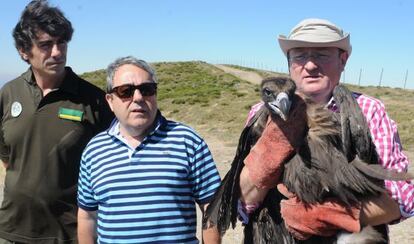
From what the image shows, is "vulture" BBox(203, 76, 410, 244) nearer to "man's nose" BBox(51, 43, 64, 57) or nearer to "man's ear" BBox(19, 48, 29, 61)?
"man's nose" BBox(51, 43, 64, 57)

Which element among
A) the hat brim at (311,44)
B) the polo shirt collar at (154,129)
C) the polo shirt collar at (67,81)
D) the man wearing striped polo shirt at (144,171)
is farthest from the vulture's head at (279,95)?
the polo shirt collar at (67,81)

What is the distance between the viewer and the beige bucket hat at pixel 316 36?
345 cm

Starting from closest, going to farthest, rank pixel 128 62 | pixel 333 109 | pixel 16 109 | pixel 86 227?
pixel 333 109 → pixel 128 62 → pixel 86 227 → pixel 16 109

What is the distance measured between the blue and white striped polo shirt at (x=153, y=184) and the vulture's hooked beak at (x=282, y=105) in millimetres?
843

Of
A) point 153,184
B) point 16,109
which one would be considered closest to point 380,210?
point 153,184

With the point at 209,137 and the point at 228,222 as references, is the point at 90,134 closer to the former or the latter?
the point at 228,222

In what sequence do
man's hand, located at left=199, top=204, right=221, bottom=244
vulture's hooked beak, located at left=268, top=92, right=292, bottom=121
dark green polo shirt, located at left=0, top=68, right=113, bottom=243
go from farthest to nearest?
dark green polo shirt, located at left=0, top=68, right=113, bottom=243 → man's hand, located at left=199, top=204, right=221, bottom=244 → vulture's hooked beak, located at left=268, top=92, right=292, bottom=121

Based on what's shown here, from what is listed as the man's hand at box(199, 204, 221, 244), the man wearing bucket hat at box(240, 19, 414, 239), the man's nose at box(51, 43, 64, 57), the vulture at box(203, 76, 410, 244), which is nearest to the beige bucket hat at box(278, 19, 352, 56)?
the man wearing bucket hat at box(240, 19, 414, 239)

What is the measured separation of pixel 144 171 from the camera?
354cm

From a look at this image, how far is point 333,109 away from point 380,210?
0.74 m

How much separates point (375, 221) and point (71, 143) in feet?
8.47

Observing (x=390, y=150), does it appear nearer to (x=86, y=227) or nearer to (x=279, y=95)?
(x=279, y=95)

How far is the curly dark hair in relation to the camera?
4.34m

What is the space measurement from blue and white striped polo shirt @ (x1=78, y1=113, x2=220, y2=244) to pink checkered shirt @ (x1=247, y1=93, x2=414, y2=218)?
47.2 inches
